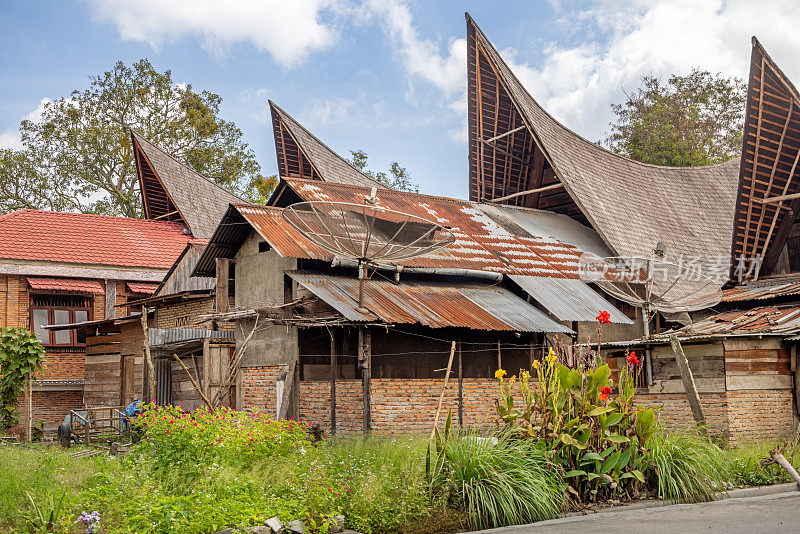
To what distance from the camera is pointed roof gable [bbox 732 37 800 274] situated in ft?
66.1

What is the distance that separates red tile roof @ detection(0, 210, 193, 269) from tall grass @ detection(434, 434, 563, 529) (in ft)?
66.3

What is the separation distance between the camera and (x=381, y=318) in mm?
15070

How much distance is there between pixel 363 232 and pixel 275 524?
11.6 metres

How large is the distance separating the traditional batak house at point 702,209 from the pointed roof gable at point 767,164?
0.03 m

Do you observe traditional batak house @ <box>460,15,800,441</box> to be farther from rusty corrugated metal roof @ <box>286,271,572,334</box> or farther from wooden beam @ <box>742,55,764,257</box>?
rusty corrugated metal roof @ <box>286,271,572,334</box>

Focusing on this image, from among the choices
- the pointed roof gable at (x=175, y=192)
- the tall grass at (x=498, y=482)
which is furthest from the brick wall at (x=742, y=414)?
the pointed roof gable at (x=175, y=192)

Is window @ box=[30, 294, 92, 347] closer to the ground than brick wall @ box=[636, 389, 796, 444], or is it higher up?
higher up

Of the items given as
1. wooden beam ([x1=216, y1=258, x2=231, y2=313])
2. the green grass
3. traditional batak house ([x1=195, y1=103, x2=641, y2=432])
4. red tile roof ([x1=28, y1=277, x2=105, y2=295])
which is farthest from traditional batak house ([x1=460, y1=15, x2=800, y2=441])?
red tile roof ([x1=28, y1=277, x2=105, y2=295])

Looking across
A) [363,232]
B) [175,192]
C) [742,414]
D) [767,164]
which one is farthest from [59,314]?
[767,164]

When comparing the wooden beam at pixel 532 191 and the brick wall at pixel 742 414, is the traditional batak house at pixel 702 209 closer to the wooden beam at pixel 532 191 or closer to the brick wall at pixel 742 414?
the brick wall at pixel 742 414

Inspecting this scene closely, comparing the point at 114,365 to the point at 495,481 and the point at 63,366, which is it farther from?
the point at 495,481

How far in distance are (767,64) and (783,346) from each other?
8.20 meters

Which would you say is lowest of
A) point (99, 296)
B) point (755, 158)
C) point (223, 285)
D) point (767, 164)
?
point (223, 285)

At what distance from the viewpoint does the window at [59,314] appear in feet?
84.1
